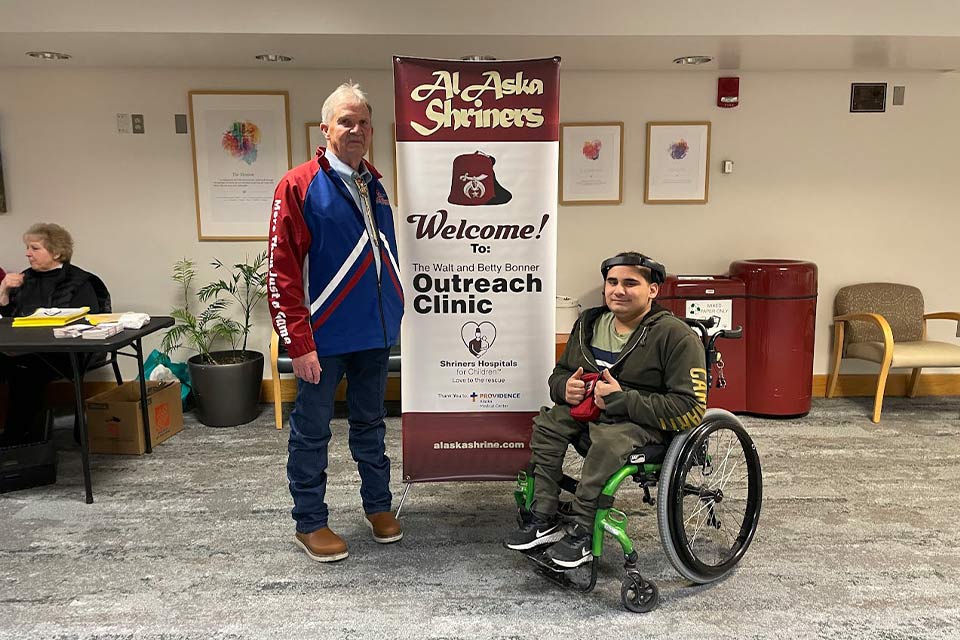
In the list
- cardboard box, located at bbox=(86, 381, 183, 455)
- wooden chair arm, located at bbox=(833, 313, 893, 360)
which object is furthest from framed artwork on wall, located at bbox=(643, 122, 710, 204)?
cardboard box, located at bbox=(86, 381, 183, 455)

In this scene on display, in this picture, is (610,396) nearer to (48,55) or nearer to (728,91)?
(728,91)

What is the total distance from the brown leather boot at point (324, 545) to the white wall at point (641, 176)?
2334mm

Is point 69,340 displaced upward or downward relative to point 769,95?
downward

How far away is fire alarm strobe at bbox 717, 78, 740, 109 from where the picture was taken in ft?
14.6

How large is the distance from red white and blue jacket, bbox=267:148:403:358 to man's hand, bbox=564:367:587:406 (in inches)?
25.0

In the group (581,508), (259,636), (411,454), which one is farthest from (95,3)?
(581,508)

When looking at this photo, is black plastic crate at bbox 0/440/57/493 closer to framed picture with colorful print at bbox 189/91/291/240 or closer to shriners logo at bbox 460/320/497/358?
framed picture with colorful print at bbox 189/91/291/240

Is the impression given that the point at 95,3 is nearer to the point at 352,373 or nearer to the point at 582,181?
the point at 352,373

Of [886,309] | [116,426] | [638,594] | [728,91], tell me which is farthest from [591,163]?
[116,426]

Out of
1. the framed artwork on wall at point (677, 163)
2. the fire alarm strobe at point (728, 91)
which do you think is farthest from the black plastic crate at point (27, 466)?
the fire alarm strobe at point (728, 91)

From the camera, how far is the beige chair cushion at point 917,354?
4.12 m

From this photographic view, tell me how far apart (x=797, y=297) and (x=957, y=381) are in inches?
61.9

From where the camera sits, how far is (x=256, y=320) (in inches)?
182

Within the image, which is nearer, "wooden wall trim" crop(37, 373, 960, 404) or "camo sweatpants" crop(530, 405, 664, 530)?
"camo sweatpants" crop(530, 405, 664, 530)
